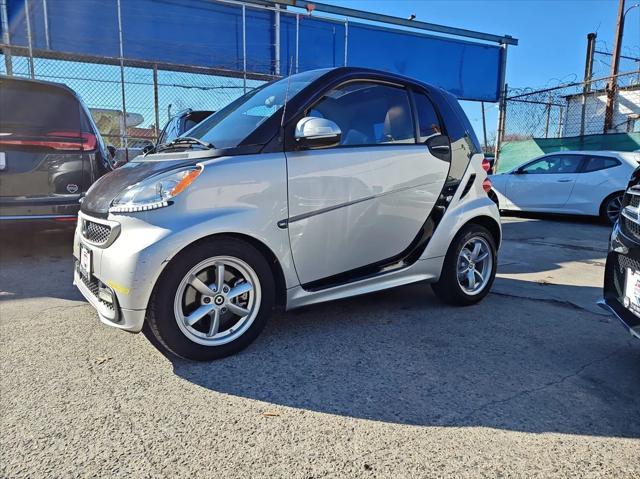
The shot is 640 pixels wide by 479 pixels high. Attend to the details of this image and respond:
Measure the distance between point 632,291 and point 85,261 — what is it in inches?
120

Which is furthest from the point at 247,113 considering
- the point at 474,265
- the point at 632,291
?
the point at 632,291

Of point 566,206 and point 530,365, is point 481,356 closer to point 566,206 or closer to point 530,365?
point 530,365

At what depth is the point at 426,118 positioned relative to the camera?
3.60 meters

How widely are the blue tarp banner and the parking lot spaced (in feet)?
23.8

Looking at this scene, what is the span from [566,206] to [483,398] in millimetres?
8174

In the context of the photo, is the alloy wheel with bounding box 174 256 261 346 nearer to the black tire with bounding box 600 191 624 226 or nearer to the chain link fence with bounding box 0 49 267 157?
the chain link fence with bounding box 0 49 267 157

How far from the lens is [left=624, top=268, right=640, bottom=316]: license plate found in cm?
244

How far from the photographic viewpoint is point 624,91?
1703 centimetres

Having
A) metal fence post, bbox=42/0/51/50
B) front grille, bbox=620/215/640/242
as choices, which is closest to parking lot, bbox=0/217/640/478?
front grille, bbox=620/215/640/242

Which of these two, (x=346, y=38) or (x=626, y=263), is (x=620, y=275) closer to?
(x=626, y=263)

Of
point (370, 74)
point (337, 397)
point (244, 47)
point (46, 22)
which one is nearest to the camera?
point (337, 397)

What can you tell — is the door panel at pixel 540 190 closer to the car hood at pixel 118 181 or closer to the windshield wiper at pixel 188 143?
the windshield wiper at pixel 188 143

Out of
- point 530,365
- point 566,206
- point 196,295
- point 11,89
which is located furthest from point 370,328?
point 566,206

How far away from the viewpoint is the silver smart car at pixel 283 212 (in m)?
2.51
